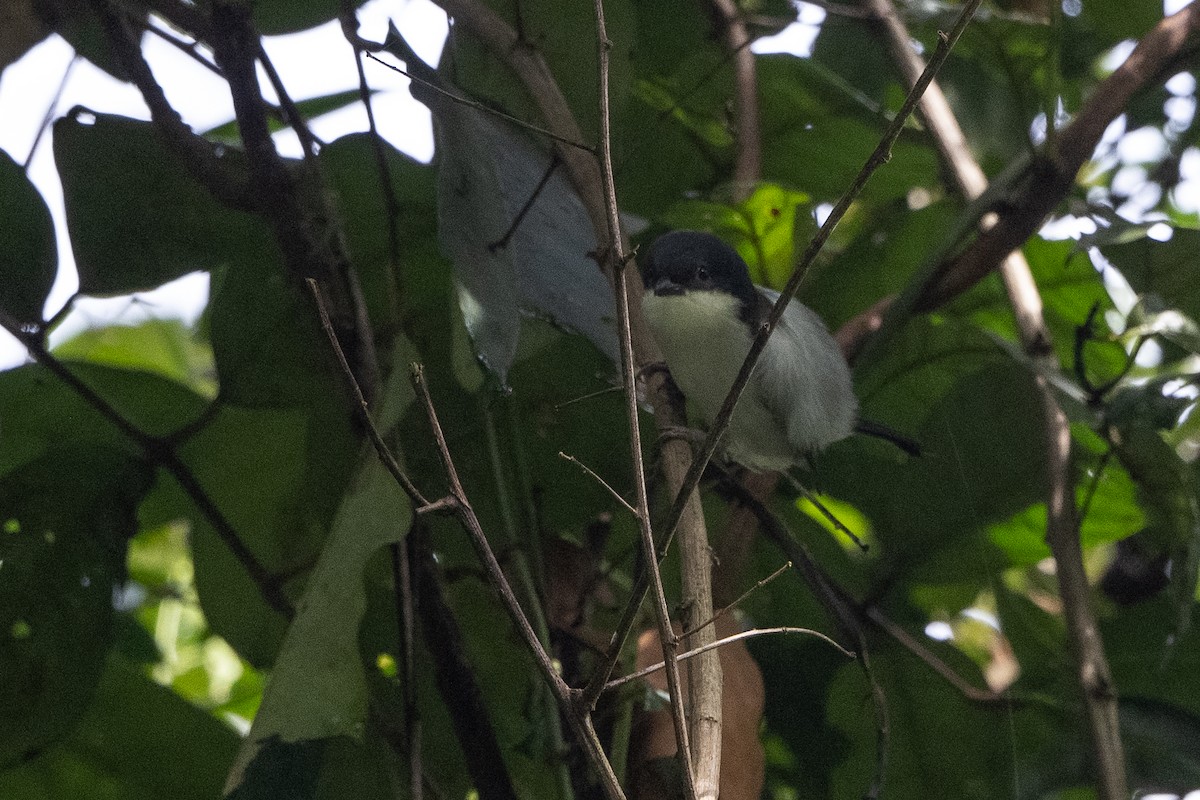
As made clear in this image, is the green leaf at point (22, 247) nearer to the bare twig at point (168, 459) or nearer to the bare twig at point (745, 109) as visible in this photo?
the bare twig at point (168, 459)

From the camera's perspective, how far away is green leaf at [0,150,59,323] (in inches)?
61.6

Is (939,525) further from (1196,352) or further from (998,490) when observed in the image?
(1196,352)

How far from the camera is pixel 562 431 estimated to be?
1.72 meters

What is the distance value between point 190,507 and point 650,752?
83 cm

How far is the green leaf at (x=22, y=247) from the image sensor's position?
1.57 m

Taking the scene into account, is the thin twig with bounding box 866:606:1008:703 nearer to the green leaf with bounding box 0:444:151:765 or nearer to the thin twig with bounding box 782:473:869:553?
the thin twig with bounding box 782:473:869:553

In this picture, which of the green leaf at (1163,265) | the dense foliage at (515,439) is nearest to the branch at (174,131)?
the dense foliage at (515,439)

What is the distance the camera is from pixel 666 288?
1.82m

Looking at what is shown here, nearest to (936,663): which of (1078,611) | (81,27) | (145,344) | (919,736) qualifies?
(919,736)

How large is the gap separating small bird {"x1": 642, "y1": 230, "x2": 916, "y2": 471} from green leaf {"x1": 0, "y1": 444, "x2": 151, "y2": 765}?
784mm

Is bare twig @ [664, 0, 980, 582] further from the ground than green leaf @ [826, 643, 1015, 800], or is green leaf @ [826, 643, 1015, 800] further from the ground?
bare twig @ [664, 0, 980, 582]

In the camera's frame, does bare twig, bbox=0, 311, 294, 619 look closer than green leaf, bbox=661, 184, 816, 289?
Yes

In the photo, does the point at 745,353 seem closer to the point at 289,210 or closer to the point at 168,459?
the point at 289,210

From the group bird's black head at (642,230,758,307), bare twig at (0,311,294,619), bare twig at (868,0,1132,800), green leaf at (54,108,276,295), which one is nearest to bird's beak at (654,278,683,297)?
bird's black head at (642,230,758,307)
